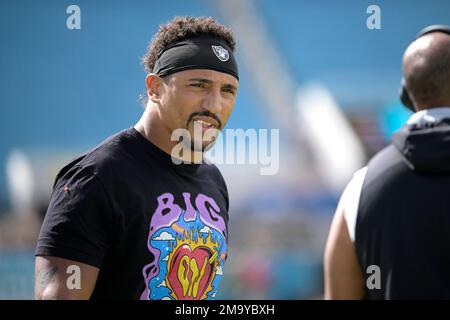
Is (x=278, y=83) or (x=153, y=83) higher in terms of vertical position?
(x=278, y=83)

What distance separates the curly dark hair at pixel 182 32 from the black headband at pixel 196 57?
4 cm

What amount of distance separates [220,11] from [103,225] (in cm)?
1057

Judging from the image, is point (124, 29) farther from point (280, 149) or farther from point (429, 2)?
point (429, 2)

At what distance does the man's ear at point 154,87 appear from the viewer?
283cm

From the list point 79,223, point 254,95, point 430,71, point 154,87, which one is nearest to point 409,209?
point 430,71

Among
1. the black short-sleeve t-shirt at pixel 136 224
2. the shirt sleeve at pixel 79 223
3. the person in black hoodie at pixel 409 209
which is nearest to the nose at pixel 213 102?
the black short-sleeve t-shirt at pixel 136 224

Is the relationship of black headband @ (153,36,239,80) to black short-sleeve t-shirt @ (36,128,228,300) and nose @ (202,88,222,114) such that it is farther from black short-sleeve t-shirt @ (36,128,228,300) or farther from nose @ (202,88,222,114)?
black short-sleeve t-shirt @ (36,128,228,300)

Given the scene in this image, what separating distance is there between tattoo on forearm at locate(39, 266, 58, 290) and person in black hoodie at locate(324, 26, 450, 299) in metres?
0.94

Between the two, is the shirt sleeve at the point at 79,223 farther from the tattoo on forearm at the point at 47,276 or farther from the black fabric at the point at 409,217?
the black fabric at the point at 409,217

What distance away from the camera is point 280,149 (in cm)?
1174

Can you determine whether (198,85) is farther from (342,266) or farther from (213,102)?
(342,266)

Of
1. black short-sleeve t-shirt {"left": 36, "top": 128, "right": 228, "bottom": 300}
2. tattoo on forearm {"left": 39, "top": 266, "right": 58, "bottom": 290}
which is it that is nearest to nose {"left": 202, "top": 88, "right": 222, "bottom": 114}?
black short-sleeve t-shirt {"left": 36, "top": 128, "right": 228, "bottom": 300}

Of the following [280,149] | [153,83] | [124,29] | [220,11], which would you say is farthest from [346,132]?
[153,83]
